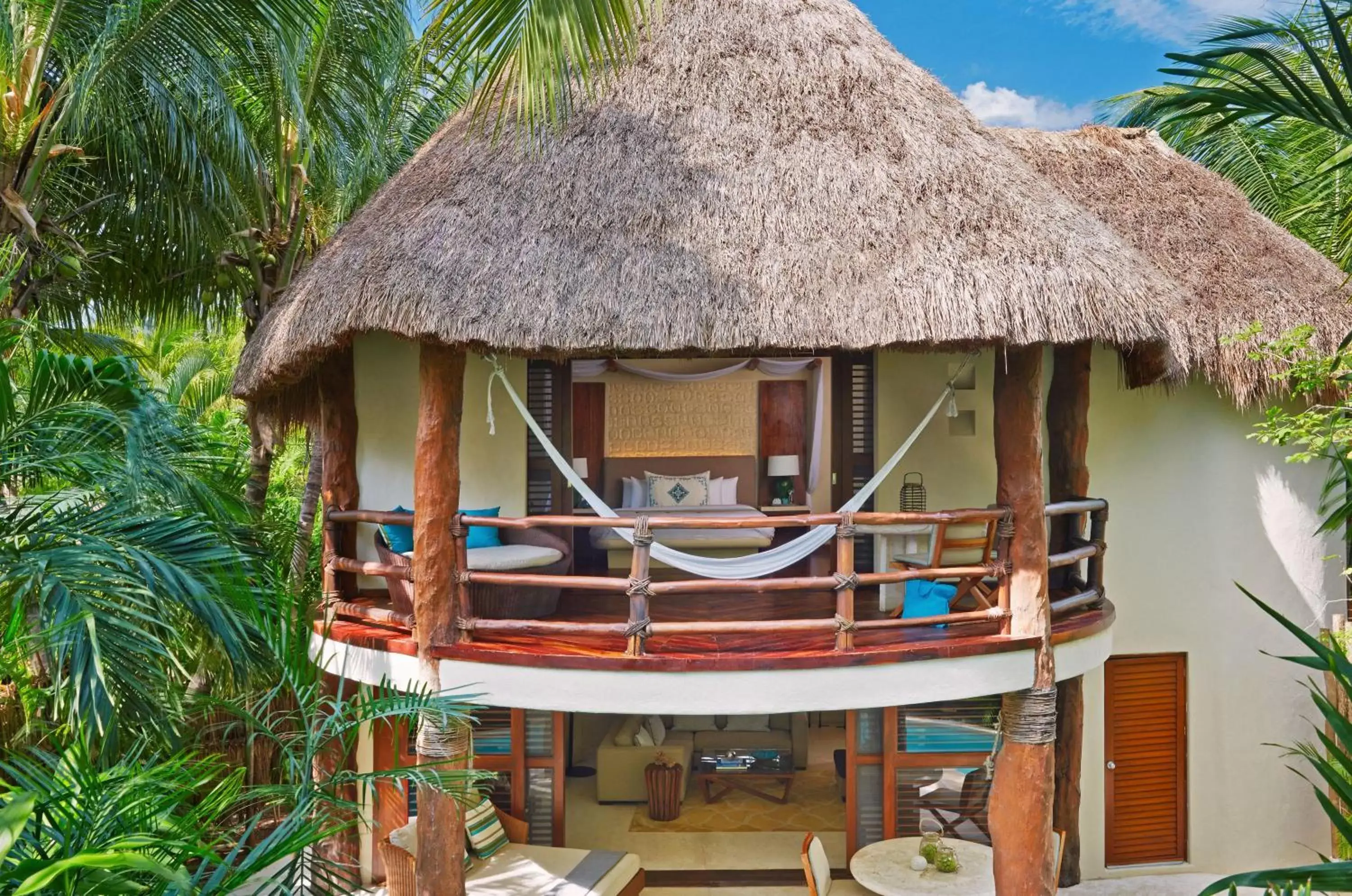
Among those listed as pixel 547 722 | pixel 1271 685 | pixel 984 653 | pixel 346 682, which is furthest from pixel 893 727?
pixel 346 682

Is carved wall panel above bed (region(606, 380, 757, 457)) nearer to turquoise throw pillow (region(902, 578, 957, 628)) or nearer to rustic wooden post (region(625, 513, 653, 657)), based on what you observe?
turquoise throw pillow (region(902, 578, 957, 628))

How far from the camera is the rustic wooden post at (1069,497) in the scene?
6.72m

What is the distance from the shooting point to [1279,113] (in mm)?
1968

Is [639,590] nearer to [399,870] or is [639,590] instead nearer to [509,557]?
[509,557]

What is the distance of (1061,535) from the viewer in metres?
6.79

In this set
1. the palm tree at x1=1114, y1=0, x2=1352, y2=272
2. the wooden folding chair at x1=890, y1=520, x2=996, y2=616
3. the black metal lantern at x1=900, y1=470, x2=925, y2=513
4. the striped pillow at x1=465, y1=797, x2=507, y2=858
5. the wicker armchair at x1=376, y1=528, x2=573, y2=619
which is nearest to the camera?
the palm tree at x1=1114, y1=0, x2=1352, y2=272

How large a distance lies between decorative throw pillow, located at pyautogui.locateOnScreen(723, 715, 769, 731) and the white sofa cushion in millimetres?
3160

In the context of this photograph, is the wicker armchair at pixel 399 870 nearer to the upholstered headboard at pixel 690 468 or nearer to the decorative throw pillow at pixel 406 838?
the decorative throw pillow at pixel 406 838

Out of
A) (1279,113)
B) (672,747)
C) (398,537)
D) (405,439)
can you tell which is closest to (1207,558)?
(672,747)

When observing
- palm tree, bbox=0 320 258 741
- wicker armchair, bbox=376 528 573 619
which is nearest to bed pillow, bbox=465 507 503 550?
wicker armchair, bbox=376 528 573 619

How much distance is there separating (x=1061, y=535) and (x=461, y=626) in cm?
425

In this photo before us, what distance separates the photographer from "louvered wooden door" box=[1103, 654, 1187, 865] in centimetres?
730

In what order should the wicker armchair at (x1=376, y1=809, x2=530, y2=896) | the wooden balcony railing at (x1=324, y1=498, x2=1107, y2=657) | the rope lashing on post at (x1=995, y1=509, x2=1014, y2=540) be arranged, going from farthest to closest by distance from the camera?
the wicker armchair at (x1=376, y1=809, x2=530, y2=896)
the rope lashing on post at (x1=995, y1=509, x2=1014, y2=540)
the wooden balcony railing at (x1=324, y1=498, x2=1107, y2=657)

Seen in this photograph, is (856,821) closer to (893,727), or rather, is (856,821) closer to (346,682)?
(893,727)
